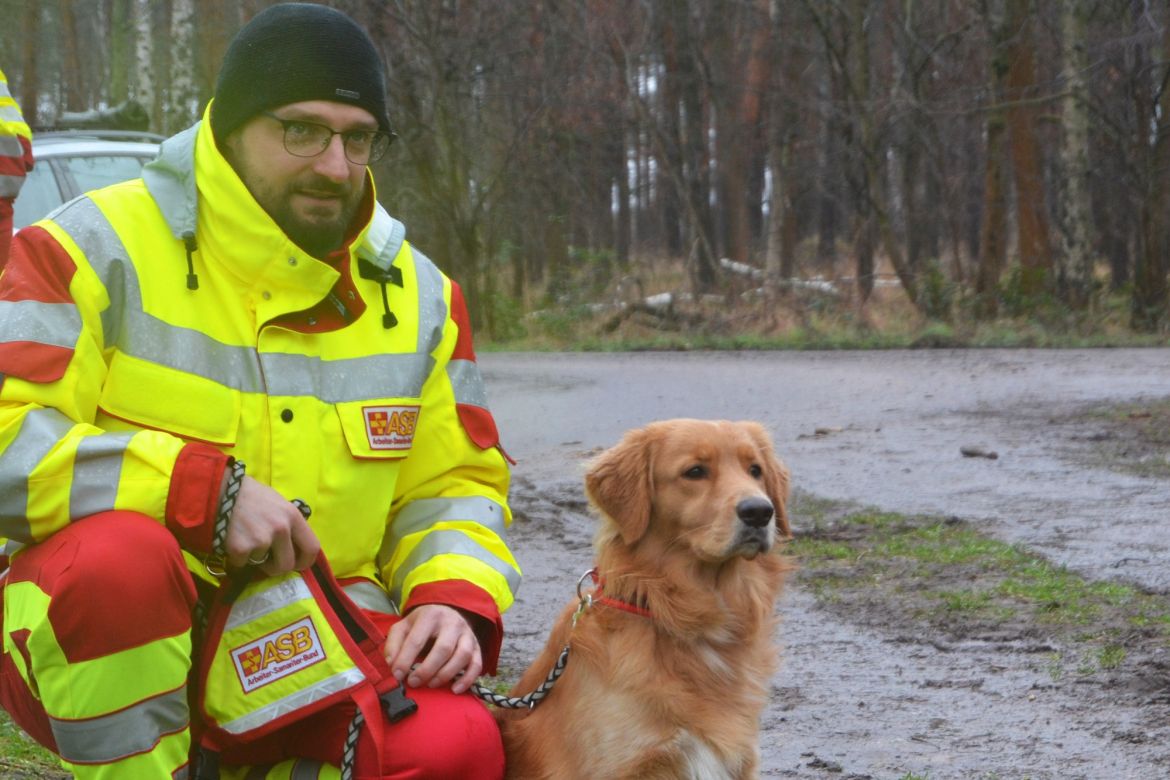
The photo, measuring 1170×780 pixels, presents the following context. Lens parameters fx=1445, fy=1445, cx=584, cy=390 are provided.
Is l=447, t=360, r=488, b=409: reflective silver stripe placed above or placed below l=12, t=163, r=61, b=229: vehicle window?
below

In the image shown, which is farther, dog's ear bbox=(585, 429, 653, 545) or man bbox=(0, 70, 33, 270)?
man bbox=(0, 70, 33, 270)

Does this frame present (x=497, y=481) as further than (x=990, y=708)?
No

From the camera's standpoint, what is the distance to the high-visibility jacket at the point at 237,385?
105 inches

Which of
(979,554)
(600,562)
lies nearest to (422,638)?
(600,562)

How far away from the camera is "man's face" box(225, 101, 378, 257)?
306cm

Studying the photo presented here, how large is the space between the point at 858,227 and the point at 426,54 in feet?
24.2

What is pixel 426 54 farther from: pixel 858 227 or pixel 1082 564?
pixel 1082 564

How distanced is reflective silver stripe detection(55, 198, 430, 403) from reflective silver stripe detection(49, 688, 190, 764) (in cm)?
67

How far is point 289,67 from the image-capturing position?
3.04m

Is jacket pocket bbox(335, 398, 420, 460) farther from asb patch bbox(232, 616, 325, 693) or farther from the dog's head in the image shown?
the dog's head

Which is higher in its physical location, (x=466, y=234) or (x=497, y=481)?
(x=466, y=234)

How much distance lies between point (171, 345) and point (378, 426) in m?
0.47

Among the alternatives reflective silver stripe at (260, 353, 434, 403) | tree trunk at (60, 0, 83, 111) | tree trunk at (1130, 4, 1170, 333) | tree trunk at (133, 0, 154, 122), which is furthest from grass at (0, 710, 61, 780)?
tree trunk at (60, 0, 83, 111)

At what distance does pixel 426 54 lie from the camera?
19.1 m
